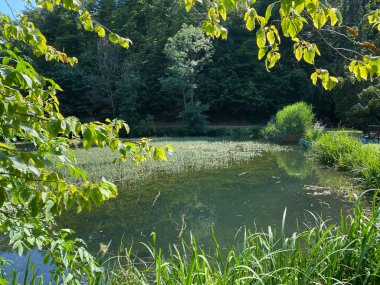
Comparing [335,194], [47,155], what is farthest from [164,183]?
[47,155]

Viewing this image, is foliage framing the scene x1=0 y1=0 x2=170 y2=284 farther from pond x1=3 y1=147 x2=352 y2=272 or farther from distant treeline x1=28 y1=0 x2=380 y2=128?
distant treeline x1=28 y1=0 x2=380 y2=128

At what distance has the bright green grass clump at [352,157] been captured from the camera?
6.26m

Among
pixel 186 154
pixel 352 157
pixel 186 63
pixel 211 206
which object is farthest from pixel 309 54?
pixel 186 63

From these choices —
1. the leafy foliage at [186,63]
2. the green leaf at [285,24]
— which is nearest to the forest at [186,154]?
the green leaf at [285,24]

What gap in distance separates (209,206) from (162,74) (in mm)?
21060

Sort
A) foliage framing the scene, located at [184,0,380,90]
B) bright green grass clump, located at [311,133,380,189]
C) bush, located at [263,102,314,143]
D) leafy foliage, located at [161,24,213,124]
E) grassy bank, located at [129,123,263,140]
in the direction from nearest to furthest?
1. foliage framing the scene, located at [184,0,380,90]
2. bright green grass clump, located at [311,133,380,189]
3. bush, located at [263,102,314,143]
4. grassy bank, located at [129,123,263,140]
5. leafy foliage, located at [161,24,213,124]

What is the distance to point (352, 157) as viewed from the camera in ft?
26.3

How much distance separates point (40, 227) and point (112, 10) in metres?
32.0

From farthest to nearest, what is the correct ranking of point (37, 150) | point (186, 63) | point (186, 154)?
point (186, 63) < point (186, 154) < point (37, 150)

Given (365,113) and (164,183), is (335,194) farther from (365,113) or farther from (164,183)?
(365,113)

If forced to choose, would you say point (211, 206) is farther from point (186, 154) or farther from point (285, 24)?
point (186, 154)

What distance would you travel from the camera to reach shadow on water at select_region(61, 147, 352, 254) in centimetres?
501

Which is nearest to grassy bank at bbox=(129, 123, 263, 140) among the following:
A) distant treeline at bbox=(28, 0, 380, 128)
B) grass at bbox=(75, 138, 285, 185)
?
Answer: distant treeline at bbox=(28, 0, 380, 128)

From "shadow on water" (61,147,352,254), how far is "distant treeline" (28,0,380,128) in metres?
14.0
